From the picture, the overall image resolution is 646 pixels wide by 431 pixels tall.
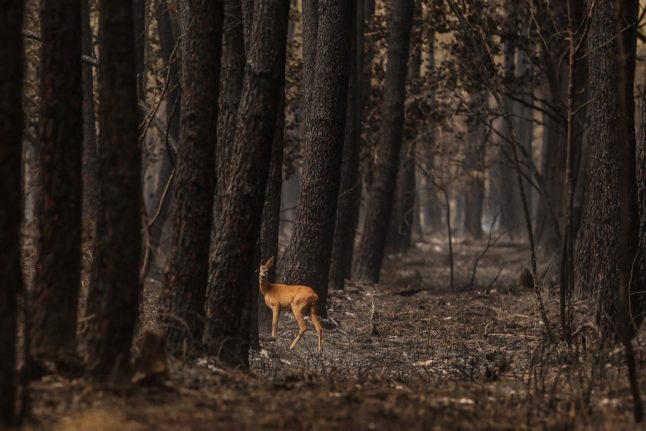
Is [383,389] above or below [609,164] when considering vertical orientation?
below

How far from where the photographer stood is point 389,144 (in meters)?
18.5

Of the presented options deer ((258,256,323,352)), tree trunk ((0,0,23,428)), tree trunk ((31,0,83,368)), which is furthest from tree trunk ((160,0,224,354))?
deer ((258,256,323,352))

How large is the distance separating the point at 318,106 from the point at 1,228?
27.0 ft

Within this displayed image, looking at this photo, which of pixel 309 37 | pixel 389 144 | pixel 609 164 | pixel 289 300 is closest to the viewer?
pixel 609 164

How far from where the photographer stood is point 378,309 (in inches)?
600

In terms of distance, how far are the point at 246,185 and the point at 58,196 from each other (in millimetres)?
1579

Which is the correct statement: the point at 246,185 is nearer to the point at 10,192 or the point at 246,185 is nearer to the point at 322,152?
the point at 10,192

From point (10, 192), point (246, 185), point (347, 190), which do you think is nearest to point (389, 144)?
point (347, 190)

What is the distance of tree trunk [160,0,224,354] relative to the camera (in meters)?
7.73

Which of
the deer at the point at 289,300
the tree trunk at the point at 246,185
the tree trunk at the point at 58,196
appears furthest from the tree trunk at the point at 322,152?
the tree trunk at the point at 58,196

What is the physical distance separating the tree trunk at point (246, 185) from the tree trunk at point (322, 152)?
5328 mm

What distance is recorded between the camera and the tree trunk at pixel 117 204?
6.59 metres

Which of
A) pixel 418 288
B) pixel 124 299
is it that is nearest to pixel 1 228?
pixel 124 299

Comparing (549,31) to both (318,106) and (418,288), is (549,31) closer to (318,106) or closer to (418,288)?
(418,288)
